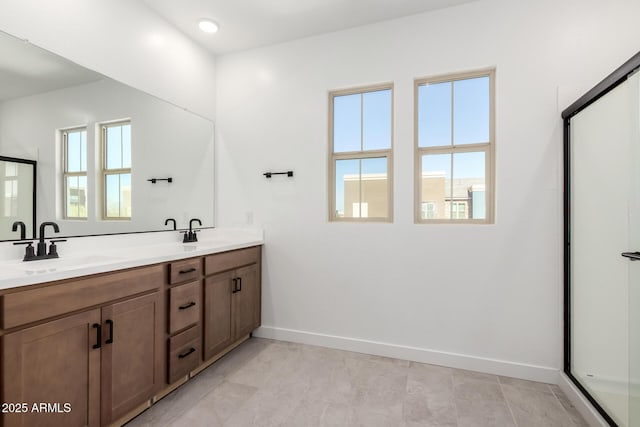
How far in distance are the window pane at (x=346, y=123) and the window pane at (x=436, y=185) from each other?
63cm

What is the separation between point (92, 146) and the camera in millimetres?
2100

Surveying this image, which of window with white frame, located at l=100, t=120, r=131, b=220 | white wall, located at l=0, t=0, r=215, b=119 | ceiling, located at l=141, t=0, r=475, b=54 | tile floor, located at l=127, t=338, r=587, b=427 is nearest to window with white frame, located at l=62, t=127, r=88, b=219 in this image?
window with white frame, located at l=100, t=120, r=131, b=220

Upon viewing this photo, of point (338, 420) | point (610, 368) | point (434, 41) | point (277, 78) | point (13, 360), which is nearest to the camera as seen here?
point (13, 360)

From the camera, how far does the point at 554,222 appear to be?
2178 mm

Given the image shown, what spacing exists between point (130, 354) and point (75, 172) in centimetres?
120

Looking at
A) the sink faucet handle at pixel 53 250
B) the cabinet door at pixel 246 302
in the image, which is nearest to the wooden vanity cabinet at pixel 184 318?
the cabinet door at pixel 246 302

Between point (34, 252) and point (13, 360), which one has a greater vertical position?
point (34, 252)

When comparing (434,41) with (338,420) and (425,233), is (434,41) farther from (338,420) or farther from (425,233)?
(338,420)

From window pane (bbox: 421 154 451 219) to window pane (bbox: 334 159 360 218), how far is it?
0.57m

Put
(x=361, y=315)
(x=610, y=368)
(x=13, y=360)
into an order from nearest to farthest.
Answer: (x=13, y=360) < (x=610, y=368) < (x=361, y=315)

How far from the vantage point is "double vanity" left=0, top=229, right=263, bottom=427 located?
1.24 metres

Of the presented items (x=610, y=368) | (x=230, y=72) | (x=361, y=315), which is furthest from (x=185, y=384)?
(x=230, y=72)

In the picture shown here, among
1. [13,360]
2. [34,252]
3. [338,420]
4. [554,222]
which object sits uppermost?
[554,222]

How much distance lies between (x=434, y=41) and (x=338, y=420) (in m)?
2.76
